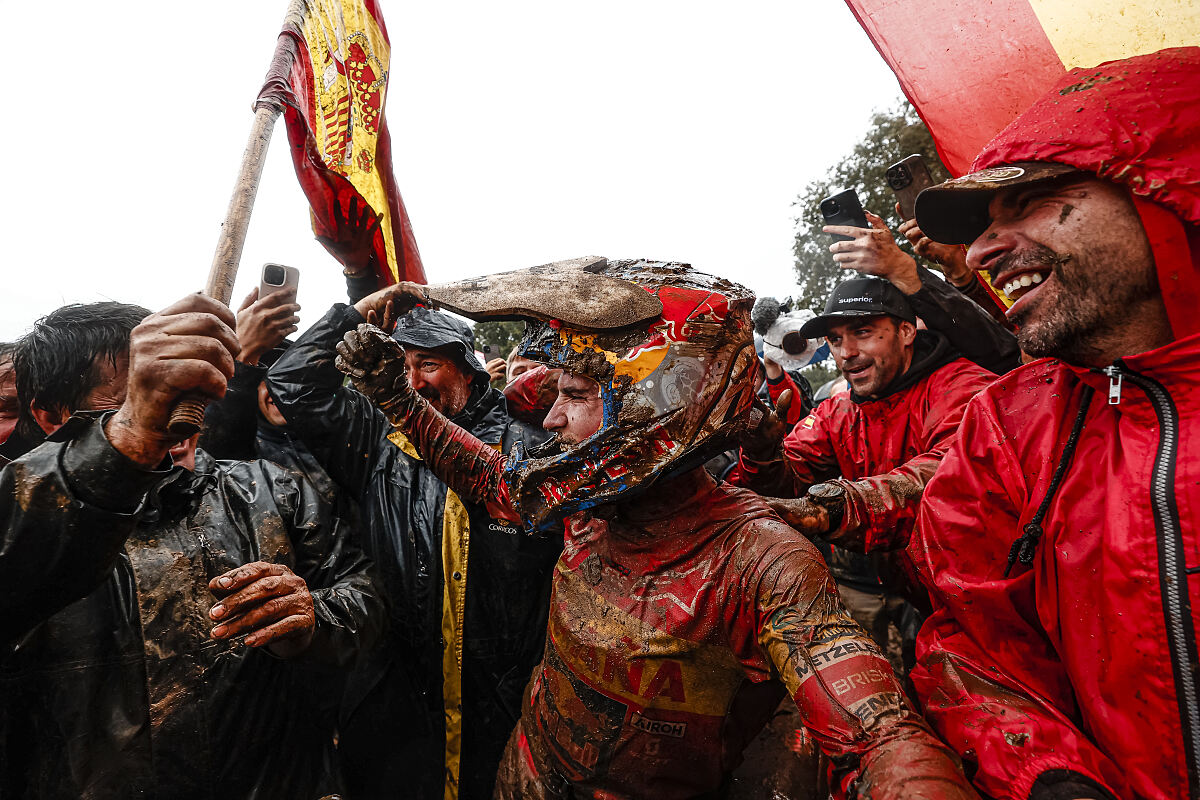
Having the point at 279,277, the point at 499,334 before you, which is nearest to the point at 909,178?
the point at 279,277

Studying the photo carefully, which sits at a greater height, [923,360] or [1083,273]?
[1083,273]

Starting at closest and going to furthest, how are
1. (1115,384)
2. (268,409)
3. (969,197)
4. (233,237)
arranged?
(1115,384), (233,237), (969,197), (268,409)

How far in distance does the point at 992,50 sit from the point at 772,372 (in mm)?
3157

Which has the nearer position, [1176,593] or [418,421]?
[1176,593]

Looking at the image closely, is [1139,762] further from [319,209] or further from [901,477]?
[319,209]

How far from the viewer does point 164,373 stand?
1441 mm

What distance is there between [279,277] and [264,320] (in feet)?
0.90

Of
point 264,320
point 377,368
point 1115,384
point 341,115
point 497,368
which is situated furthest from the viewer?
point 497,368

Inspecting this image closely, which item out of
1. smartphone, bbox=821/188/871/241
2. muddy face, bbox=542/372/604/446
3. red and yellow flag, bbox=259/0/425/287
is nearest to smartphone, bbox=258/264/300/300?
red and yellow flag, bbox=259/0/425/287

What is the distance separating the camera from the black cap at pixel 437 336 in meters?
3.66

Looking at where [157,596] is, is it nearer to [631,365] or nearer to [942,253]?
[631,365]

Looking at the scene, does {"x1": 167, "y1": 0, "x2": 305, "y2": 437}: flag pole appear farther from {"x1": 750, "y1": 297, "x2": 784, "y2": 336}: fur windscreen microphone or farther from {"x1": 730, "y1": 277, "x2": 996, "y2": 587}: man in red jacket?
{"x1": 750, "y1": 297, "x2": 784, "y2": 336}: fur windscreen microphone

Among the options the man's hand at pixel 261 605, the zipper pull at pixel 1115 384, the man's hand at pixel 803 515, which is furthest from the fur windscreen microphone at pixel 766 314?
the man's hand at pixel 261 605

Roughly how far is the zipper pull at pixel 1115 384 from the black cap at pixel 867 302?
2336mm
